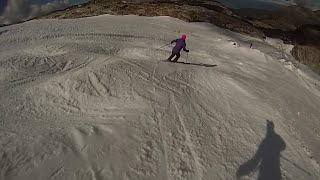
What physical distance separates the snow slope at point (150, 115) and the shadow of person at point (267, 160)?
0.13ft

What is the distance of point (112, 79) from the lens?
46.8 feet


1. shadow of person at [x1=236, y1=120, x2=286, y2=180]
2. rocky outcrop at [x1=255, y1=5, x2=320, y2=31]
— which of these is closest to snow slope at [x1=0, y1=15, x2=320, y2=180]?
shadow of person at [x1=236, y1=120, x2=286, y2=180]

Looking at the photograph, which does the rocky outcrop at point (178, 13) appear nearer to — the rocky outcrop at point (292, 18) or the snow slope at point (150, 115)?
the snow slope at point (150, 115)

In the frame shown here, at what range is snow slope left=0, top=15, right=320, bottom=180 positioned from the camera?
1009cm

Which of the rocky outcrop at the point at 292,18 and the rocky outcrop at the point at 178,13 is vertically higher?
the rocky outcrop at the point at 178,13

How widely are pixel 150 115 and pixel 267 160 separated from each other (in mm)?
3775

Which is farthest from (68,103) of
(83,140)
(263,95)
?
(263,95)

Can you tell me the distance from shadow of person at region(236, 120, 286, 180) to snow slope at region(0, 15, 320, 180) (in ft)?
0.13

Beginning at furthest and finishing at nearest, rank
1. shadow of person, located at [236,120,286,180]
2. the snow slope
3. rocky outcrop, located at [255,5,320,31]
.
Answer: rocky outcrop, located at [255,5,320,31]
shadow of person, located at [236,120,286,180]
the snow slope

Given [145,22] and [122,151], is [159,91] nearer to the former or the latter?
[122,151]

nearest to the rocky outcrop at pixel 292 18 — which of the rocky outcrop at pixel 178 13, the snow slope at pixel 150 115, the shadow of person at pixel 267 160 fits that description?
the rocky outcrop at pixel 178 13

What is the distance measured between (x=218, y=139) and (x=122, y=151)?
3092 millimetres

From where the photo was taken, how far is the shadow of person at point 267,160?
10664 millimetres

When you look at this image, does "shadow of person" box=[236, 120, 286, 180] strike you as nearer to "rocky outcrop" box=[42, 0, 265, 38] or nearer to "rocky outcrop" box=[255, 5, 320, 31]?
"rocky outcrop" box=[42, 0, 265, 38]
